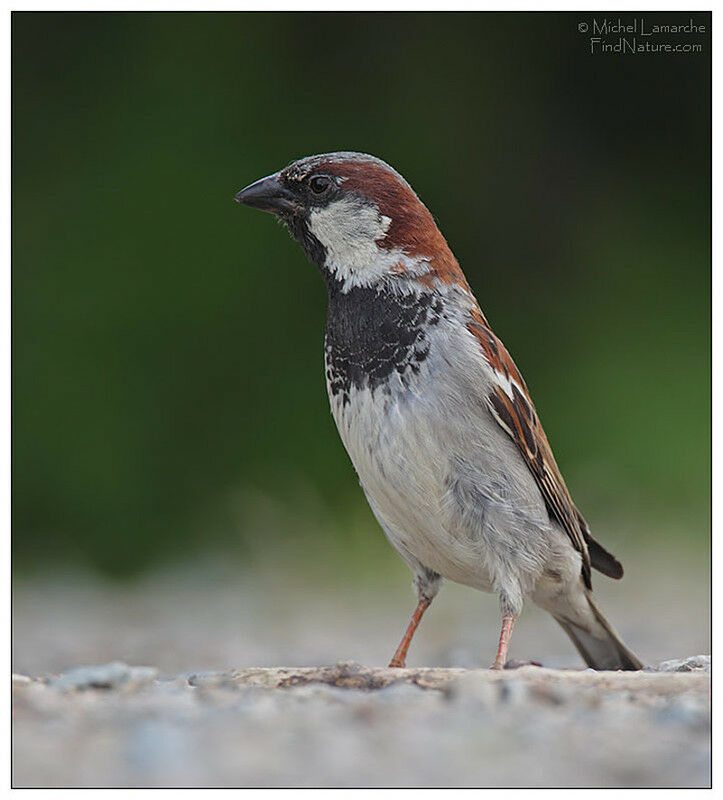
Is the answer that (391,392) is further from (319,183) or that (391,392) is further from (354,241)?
(319,183)

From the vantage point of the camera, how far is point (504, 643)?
9.19 ft

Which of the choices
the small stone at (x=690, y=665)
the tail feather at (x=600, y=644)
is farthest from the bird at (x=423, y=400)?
the small stone at (x=690, y=665)

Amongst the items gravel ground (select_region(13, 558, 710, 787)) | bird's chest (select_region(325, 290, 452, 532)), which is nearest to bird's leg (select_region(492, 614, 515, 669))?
gravel ground (select_region(13, 558, 710, 787))

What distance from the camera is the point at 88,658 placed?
394cm

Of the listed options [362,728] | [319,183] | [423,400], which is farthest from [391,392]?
[362,728]

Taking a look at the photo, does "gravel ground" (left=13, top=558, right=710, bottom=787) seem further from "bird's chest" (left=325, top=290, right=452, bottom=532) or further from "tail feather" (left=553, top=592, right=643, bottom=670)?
"bird's chest" (left=325, top=290, right=452, bottom=532)

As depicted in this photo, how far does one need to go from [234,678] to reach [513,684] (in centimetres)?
70

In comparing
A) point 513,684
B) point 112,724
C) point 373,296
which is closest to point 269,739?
point 112,724

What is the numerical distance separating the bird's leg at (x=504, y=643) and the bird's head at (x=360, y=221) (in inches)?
36.1

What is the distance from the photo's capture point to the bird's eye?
297 centimetres

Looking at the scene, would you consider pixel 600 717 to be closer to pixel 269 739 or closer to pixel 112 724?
pixel 269 739

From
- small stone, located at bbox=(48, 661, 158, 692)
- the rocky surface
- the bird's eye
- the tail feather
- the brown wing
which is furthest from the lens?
the tail feather

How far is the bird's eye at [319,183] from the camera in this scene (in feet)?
9.75

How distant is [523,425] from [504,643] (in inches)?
22.8
